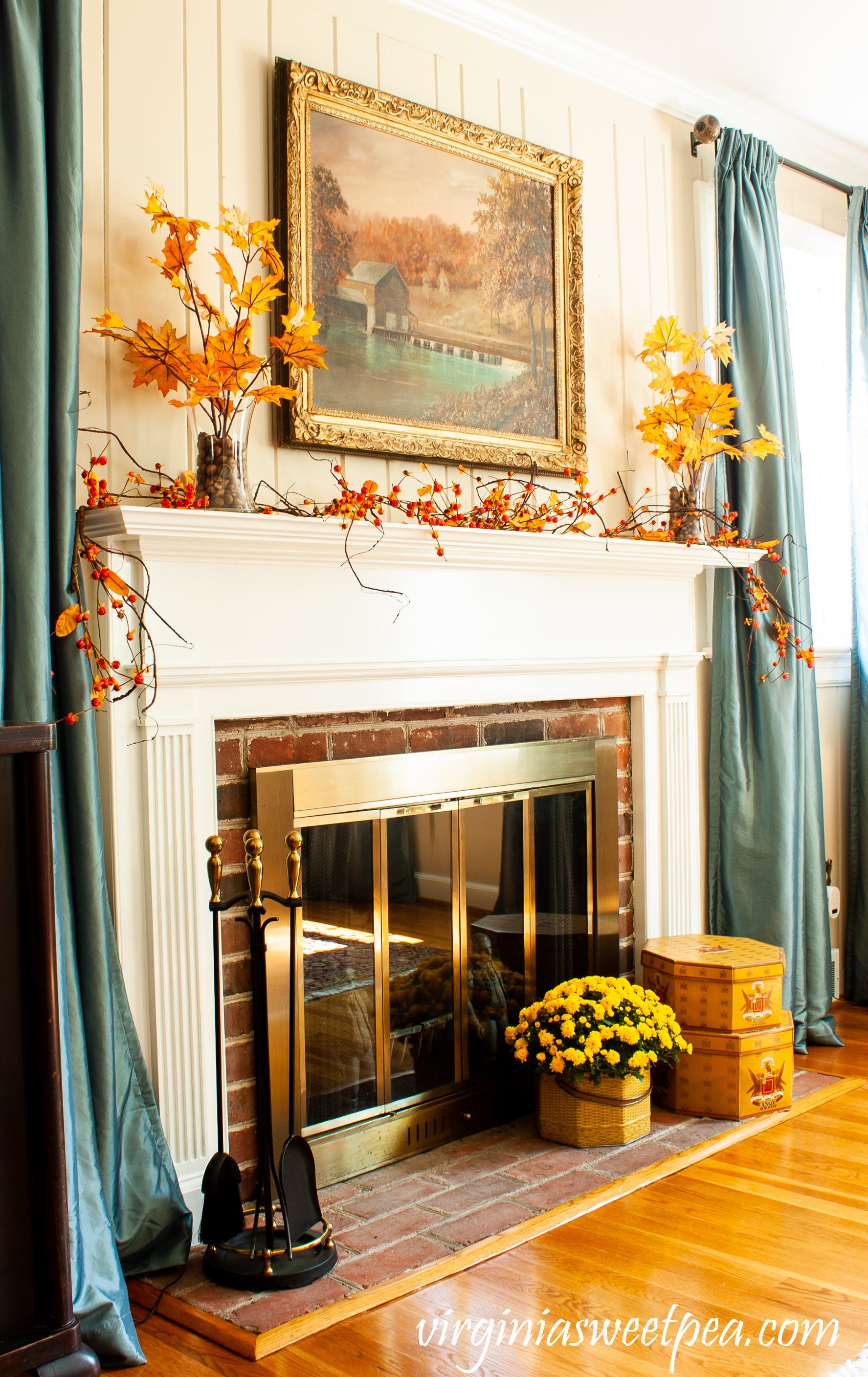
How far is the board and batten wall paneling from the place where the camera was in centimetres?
213

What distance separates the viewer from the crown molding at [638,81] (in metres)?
2.75

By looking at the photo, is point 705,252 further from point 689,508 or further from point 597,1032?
point 597,1032

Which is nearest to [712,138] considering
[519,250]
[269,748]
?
[519,250]

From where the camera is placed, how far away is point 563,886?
2945 millimetres

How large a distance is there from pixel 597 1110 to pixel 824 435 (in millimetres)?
2506

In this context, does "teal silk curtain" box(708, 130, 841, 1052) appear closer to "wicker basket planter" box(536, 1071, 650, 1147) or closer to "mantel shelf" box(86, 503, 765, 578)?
"mantel shelf" box(86, 503, 765, 578)

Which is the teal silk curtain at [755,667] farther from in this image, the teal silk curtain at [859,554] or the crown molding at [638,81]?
the teal silk curtain at [859,554]

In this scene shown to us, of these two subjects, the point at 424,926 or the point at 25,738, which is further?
the point at 424,926

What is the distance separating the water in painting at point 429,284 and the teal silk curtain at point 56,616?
618mm

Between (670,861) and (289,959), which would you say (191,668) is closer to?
(289,959)

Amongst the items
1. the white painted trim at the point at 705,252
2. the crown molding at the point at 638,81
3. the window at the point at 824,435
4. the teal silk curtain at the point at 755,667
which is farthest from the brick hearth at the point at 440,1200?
the crown molding at the point at 638,81

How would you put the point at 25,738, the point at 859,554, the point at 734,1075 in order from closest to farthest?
the point at 25,738
the point at 734,1075
the point at 859,554

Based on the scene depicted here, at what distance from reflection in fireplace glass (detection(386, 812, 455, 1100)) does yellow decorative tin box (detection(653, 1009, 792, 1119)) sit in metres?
0.58

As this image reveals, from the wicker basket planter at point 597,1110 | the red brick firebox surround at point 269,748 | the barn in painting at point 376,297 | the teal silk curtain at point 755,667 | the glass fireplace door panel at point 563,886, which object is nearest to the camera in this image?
the red brick firebox surround at point 269,748
